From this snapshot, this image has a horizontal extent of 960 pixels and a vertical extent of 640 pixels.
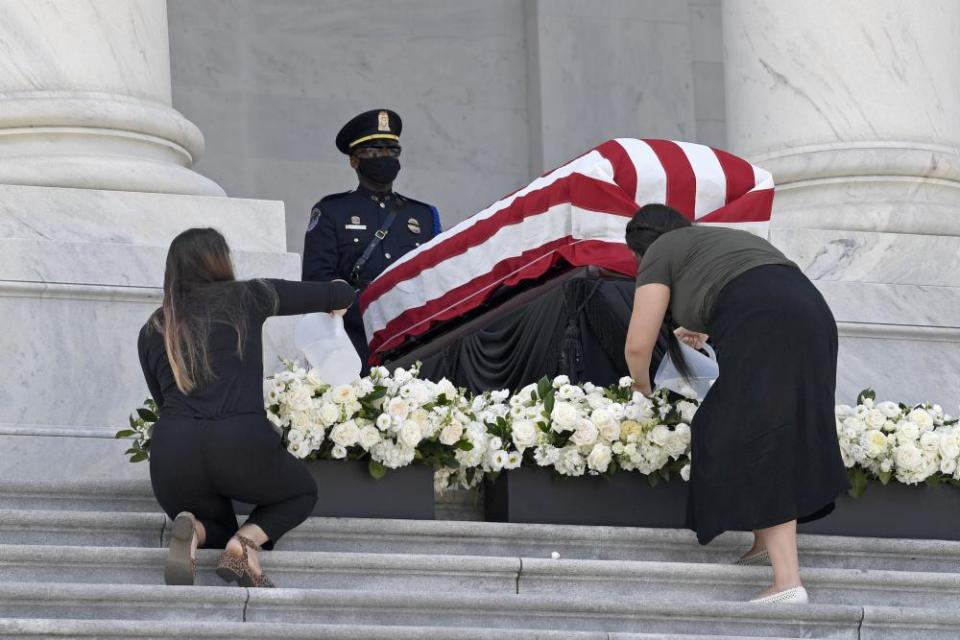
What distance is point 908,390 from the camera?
11.5 metres

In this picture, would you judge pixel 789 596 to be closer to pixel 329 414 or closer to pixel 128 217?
pixel 329 414

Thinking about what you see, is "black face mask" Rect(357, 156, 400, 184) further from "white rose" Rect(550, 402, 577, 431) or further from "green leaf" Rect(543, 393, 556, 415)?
"white rose" Rect(550, 402, 577, 431)

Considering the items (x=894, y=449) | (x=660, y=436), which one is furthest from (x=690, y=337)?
(x=894, y=449)

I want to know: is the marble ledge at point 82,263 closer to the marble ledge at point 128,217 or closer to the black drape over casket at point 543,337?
the marble ledge at point 128,217

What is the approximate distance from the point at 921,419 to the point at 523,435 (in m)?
1.77

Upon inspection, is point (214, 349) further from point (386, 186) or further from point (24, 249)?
point (386, 186)

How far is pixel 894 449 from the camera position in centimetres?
893

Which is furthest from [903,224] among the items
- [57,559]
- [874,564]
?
[57,559]

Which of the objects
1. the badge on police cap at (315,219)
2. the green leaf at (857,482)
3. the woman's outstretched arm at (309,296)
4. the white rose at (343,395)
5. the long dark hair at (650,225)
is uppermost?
the badge on police cap at (315,219)

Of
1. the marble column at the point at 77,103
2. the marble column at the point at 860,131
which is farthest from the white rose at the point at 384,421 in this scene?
the marble column at the point at 860,131

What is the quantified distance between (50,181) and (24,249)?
0.56m

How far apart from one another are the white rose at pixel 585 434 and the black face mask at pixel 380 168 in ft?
10.9

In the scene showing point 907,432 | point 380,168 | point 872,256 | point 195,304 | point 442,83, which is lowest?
point 907,432

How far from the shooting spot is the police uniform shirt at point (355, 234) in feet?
38.1
